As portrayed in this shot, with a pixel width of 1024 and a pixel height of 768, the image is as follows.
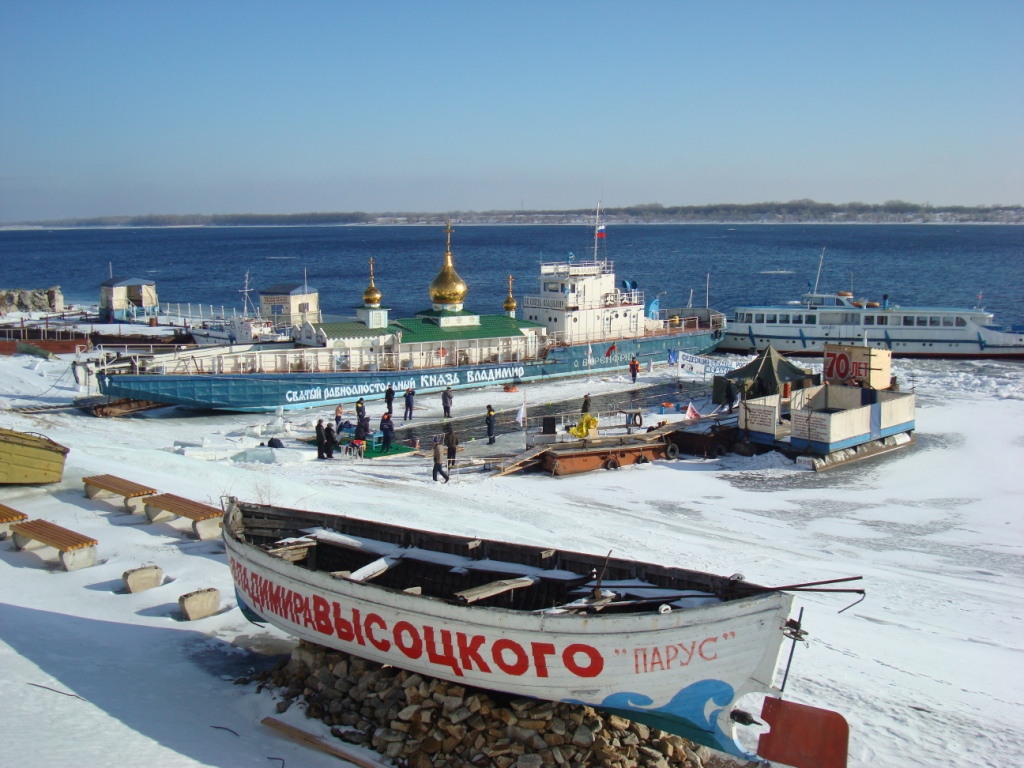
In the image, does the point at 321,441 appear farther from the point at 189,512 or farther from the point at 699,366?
the point at 699,366

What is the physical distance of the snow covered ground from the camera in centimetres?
985

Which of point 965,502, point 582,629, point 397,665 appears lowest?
point 965,502

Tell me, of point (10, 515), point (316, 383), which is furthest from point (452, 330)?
point (10, 515)

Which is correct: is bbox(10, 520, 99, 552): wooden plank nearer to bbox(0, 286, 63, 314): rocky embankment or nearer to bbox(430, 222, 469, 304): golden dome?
bbox(430, 222, 469, 304): golden dome

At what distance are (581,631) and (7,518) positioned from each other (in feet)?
35.2

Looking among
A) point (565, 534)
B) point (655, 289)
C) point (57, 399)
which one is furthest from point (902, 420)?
point (655, 289)

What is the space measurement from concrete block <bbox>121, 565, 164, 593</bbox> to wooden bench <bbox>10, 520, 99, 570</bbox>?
0.95 m

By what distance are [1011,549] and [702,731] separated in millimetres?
11105

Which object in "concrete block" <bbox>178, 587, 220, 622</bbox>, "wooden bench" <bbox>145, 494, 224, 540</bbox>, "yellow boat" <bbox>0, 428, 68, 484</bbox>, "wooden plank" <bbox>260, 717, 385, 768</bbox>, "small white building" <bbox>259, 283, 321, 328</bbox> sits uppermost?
"small white building" <bbox>259, 283, 321, 328</bbox>

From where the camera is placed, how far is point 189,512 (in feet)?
51.1

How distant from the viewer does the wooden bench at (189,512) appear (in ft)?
50.4

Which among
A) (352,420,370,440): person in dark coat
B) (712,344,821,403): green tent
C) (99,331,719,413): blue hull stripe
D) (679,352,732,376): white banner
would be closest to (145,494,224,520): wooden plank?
(352,420,370,440): person in dark coat

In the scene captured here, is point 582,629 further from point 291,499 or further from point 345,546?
point 291,499

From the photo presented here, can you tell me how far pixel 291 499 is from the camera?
17.9m
